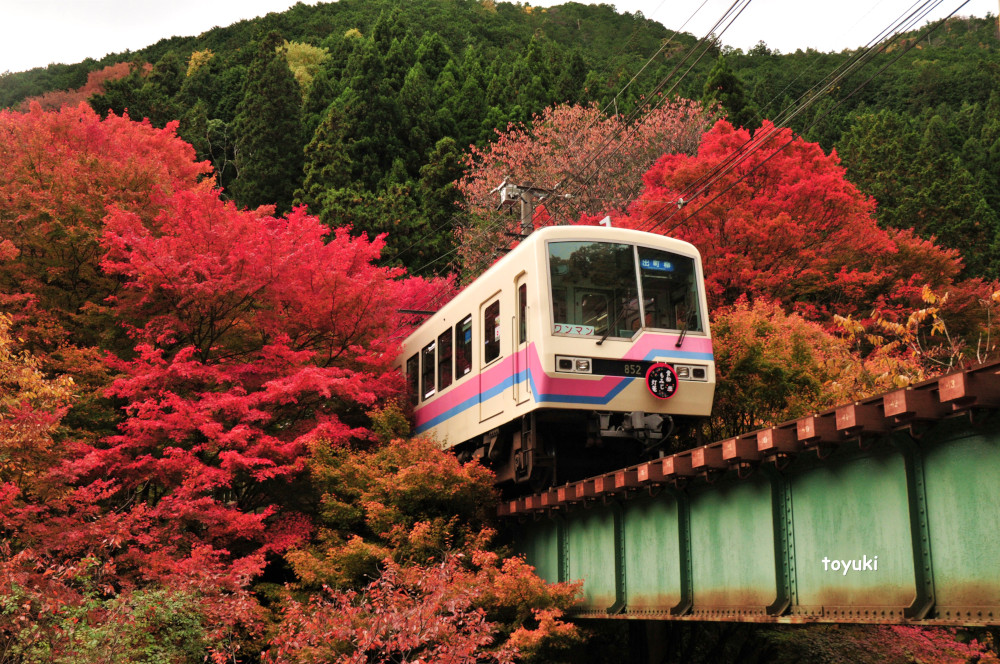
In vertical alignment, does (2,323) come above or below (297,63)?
below

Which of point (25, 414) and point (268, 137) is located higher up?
point (268, 137)

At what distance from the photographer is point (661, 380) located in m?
11.9

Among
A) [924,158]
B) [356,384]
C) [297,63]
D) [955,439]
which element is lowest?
[955,439]

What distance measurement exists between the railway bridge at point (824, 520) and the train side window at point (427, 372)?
5.19 m

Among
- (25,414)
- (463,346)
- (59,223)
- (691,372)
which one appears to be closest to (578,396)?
(691,372)

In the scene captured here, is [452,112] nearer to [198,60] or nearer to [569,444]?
[198,60]

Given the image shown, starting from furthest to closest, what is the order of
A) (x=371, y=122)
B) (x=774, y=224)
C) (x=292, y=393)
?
(x=371, y=122) → (x=774, y=224) → (x=292, y=393)

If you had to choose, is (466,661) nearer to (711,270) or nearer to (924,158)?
(711,270)

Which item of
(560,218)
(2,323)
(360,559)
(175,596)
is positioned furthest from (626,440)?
(560,218)

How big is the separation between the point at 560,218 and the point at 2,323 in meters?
20.5

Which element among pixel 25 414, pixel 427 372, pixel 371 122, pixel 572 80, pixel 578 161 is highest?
pixel 572 80

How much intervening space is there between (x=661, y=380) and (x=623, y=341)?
0.71 m

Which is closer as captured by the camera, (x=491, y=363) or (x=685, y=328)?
(x=685, y=328)

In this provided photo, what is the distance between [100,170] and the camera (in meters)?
17.6
